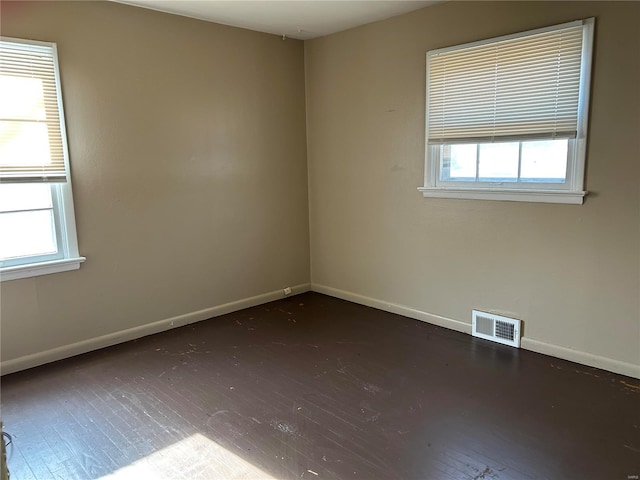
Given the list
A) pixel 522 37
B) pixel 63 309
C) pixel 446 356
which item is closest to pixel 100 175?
pixel 63 309

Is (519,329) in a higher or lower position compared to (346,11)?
lower

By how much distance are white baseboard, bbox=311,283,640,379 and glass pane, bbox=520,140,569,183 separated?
1141 millimetres

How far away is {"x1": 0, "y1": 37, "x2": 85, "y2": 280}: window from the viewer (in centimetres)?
288

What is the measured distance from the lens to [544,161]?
3.08 m

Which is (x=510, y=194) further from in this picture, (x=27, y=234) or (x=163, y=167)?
(x=27, y=234)

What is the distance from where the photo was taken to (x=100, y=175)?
3314mm

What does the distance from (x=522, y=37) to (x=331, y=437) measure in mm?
2732

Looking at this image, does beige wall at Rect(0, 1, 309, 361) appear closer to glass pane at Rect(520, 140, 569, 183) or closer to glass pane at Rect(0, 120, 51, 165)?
glass pane at Rect(0, 120, 51, 165)

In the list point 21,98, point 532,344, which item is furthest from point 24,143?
point 532,344

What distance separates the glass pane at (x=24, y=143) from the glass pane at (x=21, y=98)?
51 mm

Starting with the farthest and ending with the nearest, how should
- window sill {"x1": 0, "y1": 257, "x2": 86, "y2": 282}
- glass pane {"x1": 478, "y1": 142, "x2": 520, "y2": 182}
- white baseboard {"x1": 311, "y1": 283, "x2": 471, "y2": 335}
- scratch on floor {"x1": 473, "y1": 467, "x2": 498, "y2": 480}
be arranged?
Result: white baseboard {"x1": 311, "y1": 283, "x2": 471, "y2": 335}, glass pane {"x1": 478, "y1": 142, "x2": 520, "y2": 182}, window sill {"x1": 0, "y1": 257, "x2": 86, "y2": 282}, scratch on floor {"x1": 473, "y1": 467, "x2": 498, "y2": 480}

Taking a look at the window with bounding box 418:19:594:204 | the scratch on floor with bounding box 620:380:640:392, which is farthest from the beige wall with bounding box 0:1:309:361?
the scratch on floor with bounding box 620:380:640:392

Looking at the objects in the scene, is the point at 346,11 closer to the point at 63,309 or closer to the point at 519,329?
the point at 519,329

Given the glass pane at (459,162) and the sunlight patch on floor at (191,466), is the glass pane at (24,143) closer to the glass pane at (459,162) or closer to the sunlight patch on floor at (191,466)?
the sunlight patch on floor at (191,466)
